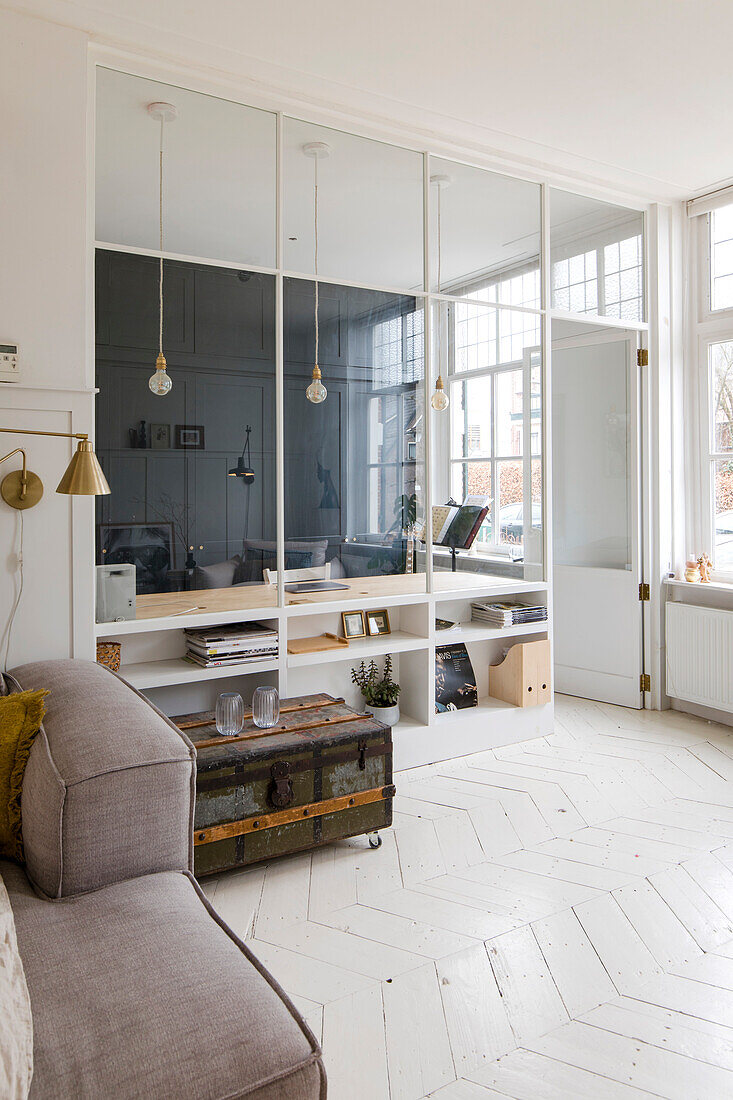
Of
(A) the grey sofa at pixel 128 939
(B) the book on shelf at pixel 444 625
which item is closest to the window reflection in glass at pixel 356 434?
(B) the book on shelf at pixel 444 625

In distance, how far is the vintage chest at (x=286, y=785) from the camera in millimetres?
2217

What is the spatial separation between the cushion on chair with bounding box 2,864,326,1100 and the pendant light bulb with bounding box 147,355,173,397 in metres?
1.81

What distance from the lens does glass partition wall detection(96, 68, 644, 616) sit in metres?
2.65

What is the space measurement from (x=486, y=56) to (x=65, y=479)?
7.05 feet

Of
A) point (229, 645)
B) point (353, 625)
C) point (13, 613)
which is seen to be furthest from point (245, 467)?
point (13, 613)

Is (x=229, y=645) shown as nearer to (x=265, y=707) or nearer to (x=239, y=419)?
(x=265, y=707)

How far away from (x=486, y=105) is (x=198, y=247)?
1364mm

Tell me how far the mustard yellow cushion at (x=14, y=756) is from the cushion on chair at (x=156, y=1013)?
0.87 feet

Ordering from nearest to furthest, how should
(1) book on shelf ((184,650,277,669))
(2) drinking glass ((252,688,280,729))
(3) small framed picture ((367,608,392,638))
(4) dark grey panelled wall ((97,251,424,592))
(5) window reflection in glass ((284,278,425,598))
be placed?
(2) drinking glass ((252,688,280,729))
(4) dark grey panelled wall ((97,251,424,592))
(1) book on shelf ((184,650,277,669))
(5) window reflection in glass ((284,278,425,598))
(3) small framed picture ((367,608,392,638))

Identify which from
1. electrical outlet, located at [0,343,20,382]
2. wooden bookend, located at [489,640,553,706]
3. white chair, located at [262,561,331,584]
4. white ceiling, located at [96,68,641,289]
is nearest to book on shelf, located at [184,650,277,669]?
white chair, located at [262,561,331,584]

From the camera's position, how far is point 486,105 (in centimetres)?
304

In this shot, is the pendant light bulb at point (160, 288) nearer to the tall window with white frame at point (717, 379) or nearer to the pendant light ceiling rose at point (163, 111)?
the pendant light ceiling rose at point (163, 111)

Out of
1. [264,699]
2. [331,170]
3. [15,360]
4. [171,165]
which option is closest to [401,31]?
[331,170]

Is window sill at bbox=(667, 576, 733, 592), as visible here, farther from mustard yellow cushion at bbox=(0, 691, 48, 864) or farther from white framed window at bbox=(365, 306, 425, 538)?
mustard yellow cushion at bbox=(0, 691, 48, 864)
